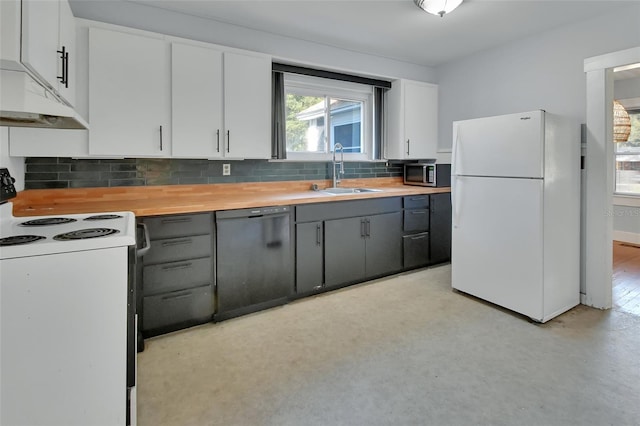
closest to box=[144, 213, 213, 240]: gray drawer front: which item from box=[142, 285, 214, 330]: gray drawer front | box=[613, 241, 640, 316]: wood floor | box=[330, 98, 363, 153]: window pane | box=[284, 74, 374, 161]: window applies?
box=[142, 285, 214, 330]: gray drawer front

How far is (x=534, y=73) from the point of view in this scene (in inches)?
134

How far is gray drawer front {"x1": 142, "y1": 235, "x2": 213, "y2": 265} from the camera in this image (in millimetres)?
2402

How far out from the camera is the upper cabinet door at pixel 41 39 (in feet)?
4.21

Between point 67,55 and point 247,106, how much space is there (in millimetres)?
1327

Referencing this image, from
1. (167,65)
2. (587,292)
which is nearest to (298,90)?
(167,65)

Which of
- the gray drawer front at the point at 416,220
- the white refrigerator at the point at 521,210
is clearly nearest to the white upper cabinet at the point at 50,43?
the white refrigerator at the point at 521,210

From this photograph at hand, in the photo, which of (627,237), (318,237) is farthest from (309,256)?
(627,237)

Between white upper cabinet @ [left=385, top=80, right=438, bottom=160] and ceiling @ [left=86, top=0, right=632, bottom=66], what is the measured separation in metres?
0.52

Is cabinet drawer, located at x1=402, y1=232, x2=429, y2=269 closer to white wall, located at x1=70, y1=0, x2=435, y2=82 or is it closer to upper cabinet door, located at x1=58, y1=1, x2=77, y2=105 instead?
white wall, located at x1=70, y1=0, x2=435, y2=82

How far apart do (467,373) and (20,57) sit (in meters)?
2.57

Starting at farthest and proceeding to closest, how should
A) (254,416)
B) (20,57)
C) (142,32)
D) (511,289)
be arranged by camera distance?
(511,289)
(142,32)
(254,416)
(20,57)

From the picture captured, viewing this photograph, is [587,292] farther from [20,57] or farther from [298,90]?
[20,57]

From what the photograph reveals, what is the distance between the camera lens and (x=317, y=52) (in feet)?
11.7

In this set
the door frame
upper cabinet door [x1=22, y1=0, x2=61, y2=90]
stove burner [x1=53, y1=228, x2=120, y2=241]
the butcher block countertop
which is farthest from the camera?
the door frame
